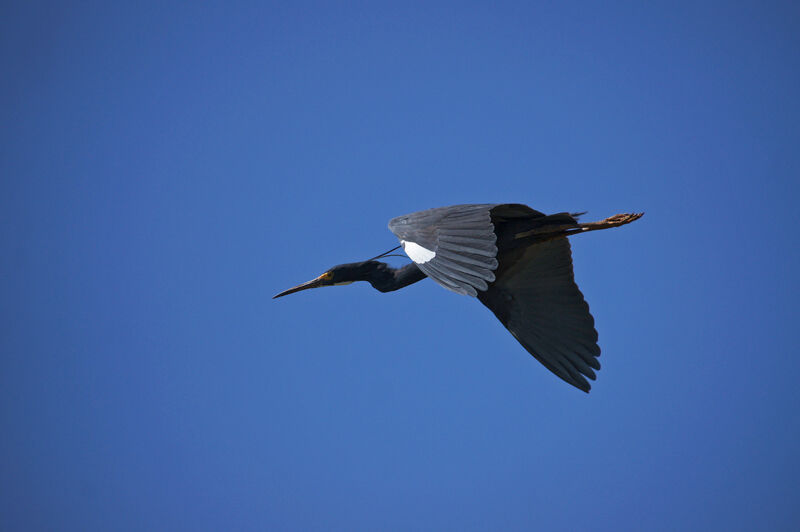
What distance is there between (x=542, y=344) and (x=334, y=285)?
6.62 feet

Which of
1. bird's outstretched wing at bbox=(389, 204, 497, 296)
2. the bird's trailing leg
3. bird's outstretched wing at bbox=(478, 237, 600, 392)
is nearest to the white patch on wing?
bird's outstretched wing at bbox=(389, 204, 497, 296)

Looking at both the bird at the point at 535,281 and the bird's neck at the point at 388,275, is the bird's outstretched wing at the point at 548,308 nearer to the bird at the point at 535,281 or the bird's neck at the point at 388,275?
the bird at the point at 535,281

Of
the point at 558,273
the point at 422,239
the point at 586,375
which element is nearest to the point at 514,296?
the point at 558,273

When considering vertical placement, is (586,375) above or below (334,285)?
below

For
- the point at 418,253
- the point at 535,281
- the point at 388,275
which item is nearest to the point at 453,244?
the point at 418,253

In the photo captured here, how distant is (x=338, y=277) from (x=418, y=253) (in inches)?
78.7

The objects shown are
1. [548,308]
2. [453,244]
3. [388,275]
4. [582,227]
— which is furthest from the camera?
[548,308]

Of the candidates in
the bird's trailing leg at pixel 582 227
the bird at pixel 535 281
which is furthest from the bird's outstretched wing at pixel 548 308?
the bird's trailing leg at pixel 582 227

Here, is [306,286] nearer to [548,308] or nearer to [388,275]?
[388,275]

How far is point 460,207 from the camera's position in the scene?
5.79 metres

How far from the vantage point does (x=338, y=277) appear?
7219 millimetres

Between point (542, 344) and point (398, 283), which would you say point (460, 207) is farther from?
point (542, 344)

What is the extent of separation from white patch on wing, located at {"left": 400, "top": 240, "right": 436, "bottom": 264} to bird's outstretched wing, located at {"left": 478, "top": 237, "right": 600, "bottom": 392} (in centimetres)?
175

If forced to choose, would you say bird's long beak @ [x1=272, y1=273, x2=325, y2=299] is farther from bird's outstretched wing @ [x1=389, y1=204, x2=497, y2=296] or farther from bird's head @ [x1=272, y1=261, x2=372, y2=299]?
bird's outstretched wing @ [x1=389, y1=204, x2=497, y2=296]
